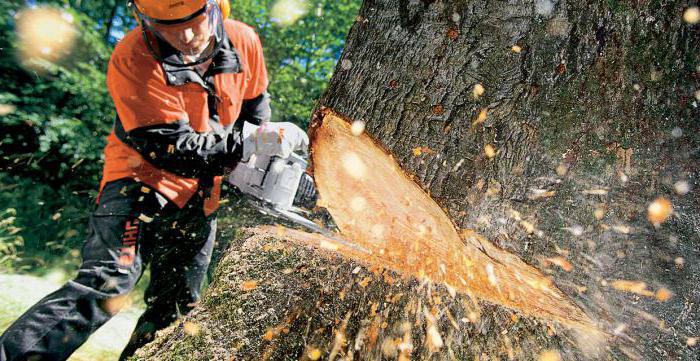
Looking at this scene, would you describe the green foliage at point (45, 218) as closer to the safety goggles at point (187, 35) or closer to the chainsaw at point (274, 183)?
the chainsaw at point (274, 183)

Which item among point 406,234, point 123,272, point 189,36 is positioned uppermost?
point 189,36

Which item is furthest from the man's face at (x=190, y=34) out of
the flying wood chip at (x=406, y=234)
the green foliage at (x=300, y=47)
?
the green foliage at (x=300, y=47)

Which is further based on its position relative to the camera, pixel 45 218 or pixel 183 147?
pixel 45 218

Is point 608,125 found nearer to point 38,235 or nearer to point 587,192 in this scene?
point 587,192

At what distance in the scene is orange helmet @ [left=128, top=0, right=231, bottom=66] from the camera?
69.3 inches

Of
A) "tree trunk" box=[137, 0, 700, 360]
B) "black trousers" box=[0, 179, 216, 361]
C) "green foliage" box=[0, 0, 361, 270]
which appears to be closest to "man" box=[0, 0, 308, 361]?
"black trousers" box=[0, 179, 216, 361]

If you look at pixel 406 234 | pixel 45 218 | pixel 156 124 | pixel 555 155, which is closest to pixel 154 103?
pixel 156 124

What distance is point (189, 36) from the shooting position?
1.92 meters

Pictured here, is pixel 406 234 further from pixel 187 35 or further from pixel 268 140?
pixel 187 35

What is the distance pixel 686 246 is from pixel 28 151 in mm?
5911

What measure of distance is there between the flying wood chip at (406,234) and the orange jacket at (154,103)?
888 mm

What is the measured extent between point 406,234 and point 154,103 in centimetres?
135

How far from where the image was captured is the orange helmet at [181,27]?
1760mm

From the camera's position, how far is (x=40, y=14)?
4340 mm
